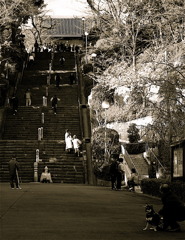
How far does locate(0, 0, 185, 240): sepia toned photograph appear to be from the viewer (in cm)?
1315

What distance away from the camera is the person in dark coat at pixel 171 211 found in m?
11.9

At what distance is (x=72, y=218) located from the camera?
14.0 metres

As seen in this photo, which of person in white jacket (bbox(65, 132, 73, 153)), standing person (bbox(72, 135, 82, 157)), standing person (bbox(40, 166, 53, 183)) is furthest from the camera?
person in white jacket (bbox(65, 132, 73, 153))

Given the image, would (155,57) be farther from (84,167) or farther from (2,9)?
(2,9)

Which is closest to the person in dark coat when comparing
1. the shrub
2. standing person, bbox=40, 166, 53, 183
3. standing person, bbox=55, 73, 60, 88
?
standing person, bbox=40, 166, 53, 183

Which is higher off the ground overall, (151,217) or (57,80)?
(151,217)

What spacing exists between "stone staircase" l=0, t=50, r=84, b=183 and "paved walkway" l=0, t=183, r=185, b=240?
13.8 metres

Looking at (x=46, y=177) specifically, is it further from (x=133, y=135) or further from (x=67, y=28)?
(x=67, y=28)

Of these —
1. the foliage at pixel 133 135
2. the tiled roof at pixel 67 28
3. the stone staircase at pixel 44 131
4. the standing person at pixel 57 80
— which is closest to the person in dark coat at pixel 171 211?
the stone staircase at pixel 44 131

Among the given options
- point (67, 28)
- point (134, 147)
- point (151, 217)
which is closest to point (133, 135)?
point (134, 147)

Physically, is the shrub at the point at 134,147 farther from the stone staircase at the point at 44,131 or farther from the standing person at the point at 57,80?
the standing person at the point at 57,80

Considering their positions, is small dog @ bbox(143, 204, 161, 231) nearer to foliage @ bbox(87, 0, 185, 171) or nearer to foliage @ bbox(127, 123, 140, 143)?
foliage @ bbox(87, 0, 185, 171)

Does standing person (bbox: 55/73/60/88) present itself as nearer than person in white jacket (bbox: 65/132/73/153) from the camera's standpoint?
No

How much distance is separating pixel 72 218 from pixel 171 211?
2.91 metres
